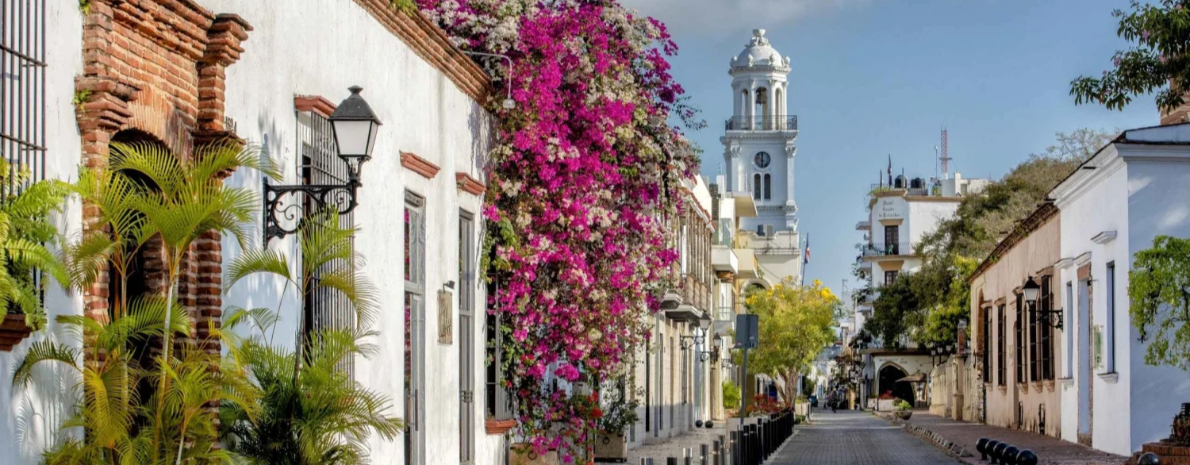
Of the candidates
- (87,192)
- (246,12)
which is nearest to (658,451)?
(246,12)

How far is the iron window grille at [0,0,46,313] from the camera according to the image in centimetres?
676

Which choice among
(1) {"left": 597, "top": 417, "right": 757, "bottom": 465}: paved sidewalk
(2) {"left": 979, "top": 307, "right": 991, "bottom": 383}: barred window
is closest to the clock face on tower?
(2) {"left": 979, "top": 307, "right": 991, "bottom": 383}: barred window

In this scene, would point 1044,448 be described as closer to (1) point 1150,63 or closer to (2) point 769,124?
(1) point 1150,63

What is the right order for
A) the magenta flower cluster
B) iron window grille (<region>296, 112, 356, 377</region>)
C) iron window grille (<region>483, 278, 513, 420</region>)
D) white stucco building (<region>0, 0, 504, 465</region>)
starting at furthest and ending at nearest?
1. iron window grille (<region>483, 278, 513, 420</region>)
2. the magenta flower cluster
3. iron window grille (<region>296, 112, 356, 377</region>)
4. white stucco building (<region>0, 0, 504, 465</region>)

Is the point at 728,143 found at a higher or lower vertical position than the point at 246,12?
higher

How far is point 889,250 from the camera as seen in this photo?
92125mm

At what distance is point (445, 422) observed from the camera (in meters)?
15.0

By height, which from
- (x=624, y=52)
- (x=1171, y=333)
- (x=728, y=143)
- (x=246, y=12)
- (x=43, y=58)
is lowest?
(x=1171, y=333)

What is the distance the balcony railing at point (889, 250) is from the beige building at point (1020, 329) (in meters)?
41.6

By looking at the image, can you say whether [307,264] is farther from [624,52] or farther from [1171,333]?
[1171,333]

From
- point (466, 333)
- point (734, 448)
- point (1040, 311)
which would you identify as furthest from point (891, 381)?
point (466, 333)

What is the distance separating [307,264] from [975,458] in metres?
18.0

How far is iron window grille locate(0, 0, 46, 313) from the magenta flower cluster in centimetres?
931

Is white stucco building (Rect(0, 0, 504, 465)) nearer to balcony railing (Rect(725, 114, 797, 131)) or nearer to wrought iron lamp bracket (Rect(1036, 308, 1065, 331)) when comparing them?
wrought iron lamp bracket (Rect(1036, 308, 1065, 331))
